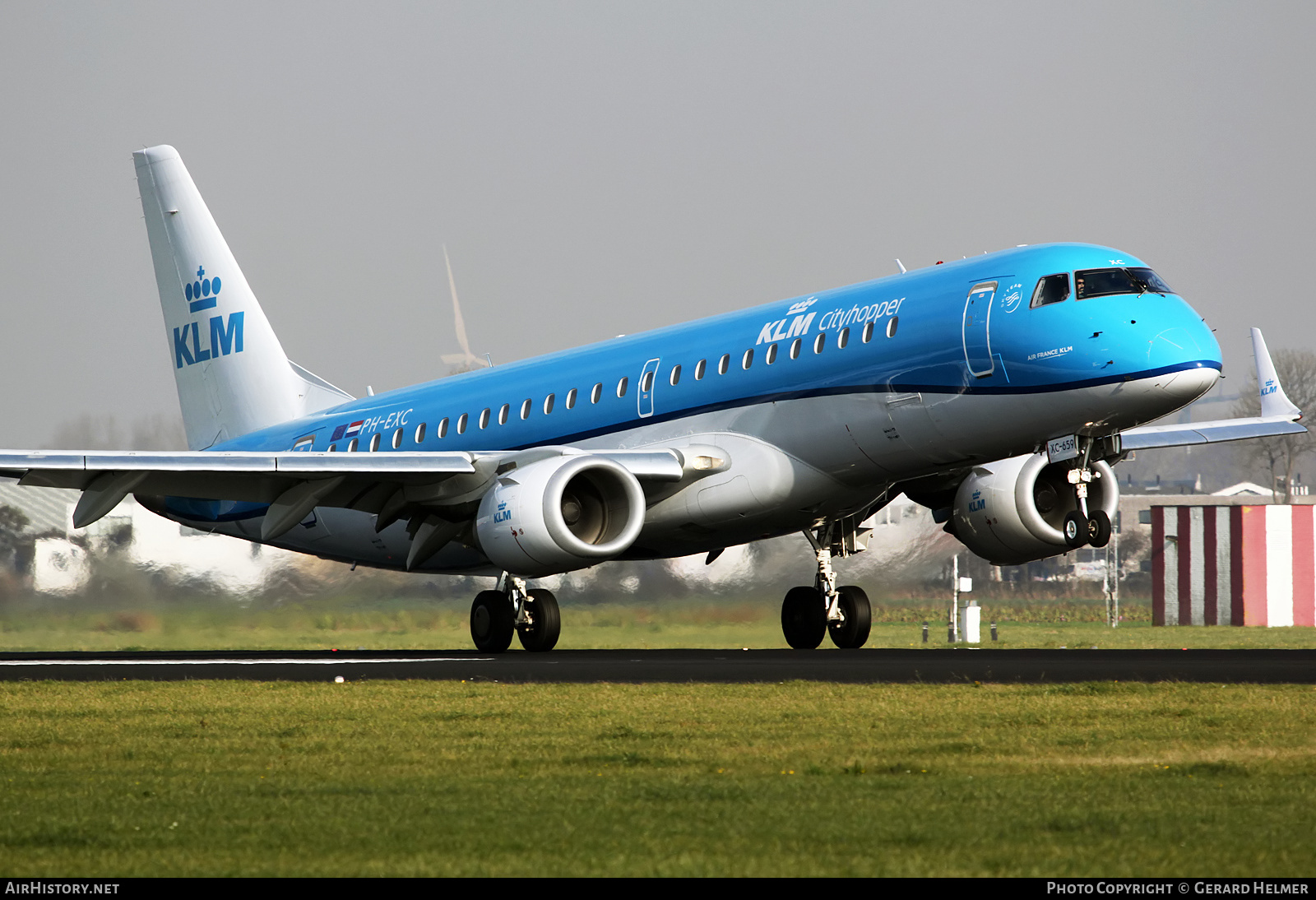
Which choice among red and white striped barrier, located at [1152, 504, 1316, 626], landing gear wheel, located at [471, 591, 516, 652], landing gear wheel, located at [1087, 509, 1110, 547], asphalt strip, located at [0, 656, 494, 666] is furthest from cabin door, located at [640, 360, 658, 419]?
red and white striped barrier, located at [1152, 504, 1316, 626]

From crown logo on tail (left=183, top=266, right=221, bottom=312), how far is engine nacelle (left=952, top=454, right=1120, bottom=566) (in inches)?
646

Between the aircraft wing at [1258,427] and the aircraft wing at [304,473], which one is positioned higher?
the aircraft wing at [1258,427]

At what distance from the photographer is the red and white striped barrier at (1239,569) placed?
53.6 meters

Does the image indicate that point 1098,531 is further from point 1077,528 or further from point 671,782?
point 671,782

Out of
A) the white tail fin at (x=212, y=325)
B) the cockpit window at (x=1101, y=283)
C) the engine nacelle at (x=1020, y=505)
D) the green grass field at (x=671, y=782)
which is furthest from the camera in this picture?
the white tail fin at (x=212, y=325)

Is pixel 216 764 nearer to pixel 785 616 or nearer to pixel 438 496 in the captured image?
pixel 438 496

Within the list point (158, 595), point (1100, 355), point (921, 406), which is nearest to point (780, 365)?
point (921, 406)

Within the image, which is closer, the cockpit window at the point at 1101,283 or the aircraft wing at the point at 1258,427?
the cockpit window at the point at 1101,283

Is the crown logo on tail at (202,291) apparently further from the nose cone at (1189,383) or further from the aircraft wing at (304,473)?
the nose cone at (1189,383)

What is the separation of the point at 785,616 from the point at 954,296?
8.01 meters

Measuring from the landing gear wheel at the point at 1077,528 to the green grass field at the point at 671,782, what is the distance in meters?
5.65

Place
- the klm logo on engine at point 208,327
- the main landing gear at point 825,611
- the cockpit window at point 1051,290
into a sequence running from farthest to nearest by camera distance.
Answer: the klm logo on engine at point 208,327
the main landing gear at point 825,611
the cockpit window at point 1051,290

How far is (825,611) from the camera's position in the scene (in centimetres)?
2812

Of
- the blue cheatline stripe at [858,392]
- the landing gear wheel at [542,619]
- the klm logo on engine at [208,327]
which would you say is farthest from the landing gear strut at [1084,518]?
the klm logo on engine at [208,327]
